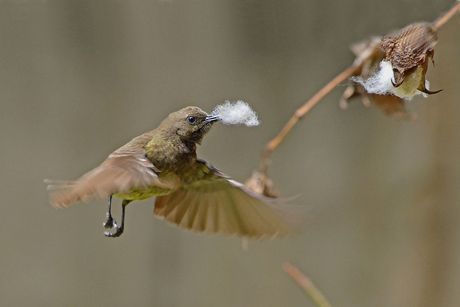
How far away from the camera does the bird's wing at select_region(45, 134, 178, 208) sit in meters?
0.59

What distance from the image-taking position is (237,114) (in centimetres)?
65

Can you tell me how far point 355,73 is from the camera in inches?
35.3

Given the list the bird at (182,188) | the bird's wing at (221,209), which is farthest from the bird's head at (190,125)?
the bird's wing at (221,209)

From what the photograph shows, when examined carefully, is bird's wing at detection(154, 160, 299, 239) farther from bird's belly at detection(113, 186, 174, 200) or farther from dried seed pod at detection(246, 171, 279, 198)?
bird's belly at detection(113, 186, 174, 200)

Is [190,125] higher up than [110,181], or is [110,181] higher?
[190,125]

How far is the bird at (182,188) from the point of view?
0.64 metres

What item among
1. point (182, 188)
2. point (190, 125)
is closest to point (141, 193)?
point (190, 125)

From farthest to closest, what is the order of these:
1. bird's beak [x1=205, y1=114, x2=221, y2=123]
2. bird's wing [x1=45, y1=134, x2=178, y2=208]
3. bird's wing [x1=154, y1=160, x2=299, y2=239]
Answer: bird's wing [x1=154, y1=160, x2=299, y2=239], bird's beak [x1=205, y1=114, x2=221, y2=123], bird's wing [x1=45, y1=134, x2=178, y2=208]

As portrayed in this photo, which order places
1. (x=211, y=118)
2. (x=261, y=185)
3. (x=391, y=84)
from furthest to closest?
(x=261, y=185) → (x=211, y=118) → (x=391, y=84)

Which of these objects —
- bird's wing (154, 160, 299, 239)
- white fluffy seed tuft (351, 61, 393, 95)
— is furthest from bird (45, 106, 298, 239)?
white fluffy seed tuft (351, 61, 393, 95)

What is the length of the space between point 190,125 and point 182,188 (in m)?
0.28

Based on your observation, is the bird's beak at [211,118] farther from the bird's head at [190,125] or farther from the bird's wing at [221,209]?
the bird's wing at [221,209]

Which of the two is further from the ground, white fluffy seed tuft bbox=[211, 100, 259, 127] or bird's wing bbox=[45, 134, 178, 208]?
white fluffy seed tuft bbox=[211, 100, 259, 127]

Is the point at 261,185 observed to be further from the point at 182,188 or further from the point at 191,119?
the point at 191,119
